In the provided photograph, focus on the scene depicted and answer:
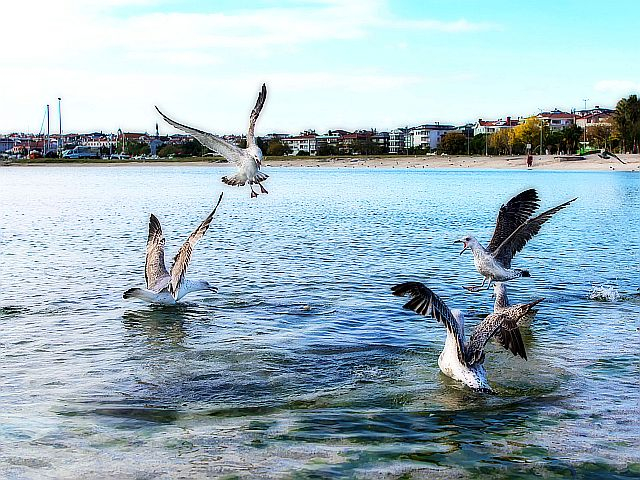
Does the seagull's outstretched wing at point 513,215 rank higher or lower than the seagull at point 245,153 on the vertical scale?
lower

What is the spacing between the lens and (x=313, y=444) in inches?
314

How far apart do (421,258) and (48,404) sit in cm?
Answer: 1368

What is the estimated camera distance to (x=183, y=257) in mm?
13789

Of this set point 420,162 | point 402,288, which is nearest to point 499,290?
point 402,288

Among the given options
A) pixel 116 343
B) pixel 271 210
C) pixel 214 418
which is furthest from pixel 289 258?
pixel 271 210

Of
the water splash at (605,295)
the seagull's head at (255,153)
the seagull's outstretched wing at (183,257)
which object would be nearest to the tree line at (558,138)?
the water splash at (605,295)

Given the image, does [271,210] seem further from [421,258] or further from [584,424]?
[584,424]

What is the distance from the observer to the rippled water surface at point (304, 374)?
7664 millimetres

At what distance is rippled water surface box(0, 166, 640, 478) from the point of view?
25.1ft

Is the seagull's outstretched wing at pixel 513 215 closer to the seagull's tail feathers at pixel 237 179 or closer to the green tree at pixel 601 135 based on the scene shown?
the seagull's tail feathers at pixel 237 179

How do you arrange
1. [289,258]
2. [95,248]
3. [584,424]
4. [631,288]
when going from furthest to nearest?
[95,248] → [289,258] → [631,288] → [584,424]

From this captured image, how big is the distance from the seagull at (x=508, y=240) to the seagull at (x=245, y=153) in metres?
3.25

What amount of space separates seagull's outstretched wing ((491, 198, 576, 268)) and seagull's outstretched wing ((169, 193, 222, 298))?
14.5 ft

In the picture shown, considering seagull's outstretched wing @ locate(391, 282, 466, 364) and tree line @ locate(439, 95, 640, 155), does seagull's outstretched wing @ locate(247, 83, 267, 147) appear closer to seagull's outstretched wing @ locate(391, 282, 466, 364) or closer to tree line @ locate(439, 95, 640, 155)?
seagull's outstretched wing @ locate(391, 282, 466, 364)
